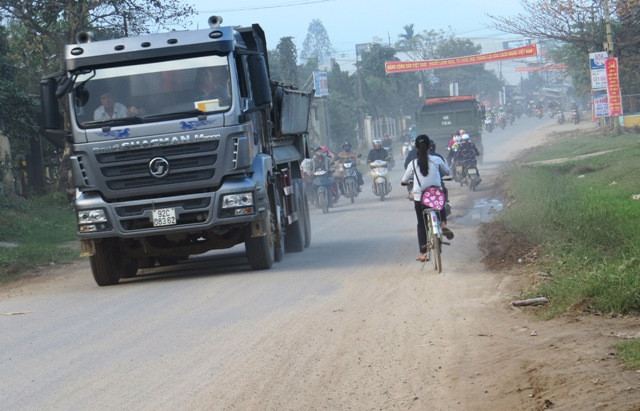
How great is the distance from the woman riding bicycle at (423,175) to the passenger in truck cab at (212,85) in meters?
2.48

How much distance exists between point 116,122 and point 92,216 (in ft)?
3.99

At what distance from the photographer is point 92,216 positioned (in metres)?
13.1

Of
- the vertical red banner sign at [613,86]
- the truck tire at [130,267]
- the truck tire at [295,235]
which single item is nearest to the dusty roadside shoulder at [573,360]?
the truck tire at [130,267]

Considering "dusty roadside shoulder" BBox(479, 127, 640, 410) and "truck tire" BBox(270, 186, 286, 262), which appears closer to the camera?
Result: "dusty roadside shoulder" BBox(479, 127, 640, 410)

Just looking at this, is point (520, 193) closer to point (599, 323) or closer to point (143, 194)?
point (143, 194)

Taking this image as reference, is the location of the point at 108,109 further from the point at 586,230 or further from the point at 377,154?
the point at 377,154

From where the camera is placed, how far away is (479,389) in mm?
6449

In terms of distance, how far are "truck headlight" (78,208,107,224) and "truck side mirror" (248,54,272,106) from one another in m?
2.38

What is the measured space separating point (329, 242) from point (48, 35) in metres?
15.2

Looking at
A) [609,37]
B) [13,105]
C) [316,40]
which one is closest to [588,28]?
[609,37]

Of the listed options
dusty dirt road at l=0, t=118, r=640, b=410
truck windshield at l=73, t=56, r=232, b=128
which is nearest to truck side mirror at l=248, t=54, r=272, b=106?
truck windshield at l=73, t=56, r=232, b=128

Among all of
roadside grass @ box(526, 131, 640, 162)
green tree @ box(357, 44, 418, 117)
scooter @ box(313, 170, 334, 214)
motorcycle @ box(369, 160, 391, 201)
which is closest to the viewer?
scooter @ box(313, 170, 334, 214)

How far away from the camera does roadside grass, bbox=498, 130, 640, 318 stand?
8891 millimetres

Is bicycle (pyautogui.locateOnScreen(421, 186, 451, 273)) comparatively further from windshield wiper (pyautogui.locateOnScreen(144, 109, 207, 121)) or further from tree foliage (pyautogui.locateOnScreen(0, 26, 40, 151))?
tree foliage (pyautogui.locateOnScreen(0, 26, 40, 151))
